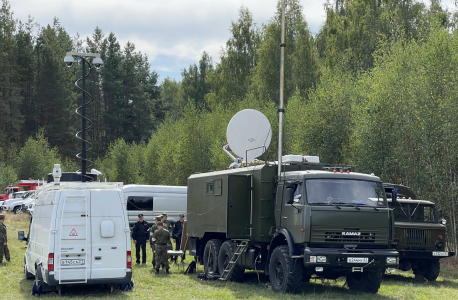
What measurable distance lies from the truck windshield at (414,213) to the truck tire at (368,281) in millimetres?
3614

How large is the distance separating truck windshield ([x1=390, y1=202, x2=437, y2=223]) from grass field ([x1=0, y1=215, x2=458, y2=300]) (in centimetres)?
178

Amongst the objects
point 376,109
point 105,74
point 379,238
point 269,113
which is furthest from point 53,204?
point 105,74

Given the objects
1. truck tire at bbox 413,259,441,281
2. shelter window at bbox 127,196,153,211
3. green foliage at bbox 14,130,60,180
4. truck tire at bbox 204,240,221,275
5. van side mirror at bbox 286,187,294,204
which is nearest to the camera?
van side mirror at bbox 286,187,294,204

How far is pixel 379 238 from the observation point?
1180 cm

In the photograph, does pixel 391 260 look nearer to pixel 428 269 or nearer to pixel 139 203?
pixel 428 269

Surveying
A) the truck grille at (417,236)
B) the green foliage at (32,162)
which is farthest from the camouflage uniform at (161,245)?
the green foliage at (32,162)

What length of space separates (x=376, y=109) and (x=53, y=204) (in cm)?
1538

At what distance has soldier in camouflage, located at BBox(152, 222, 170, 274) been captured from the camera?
52.2 feet

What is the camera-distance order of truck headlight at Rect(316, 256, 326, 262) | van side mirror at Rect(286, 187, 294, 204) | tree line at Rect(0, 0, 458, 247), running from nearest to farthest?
truck headlight at Rect(316, 256, 326, 262), van side mirror at Rect(286, 187, 294, 204), tree line at Rect(0, 0, 458, 247)

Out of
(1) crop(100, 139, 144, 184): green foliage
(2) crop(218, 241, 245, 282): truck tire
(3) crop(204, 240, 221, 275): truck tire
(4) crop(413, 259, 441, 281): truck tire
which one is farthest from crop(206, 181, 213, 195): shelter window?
(1) crop(100, 139, 144, 184): green foliage

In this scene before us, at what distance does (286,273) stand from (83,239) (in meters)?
4.49

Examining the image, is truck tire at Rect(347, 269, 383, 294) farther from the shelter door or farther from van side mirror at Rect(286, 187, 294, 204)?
the shelter door

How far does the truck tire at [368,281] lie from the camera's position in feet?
40.6

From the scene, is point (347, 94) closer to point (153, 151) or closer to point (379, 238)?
point (379, 238)
